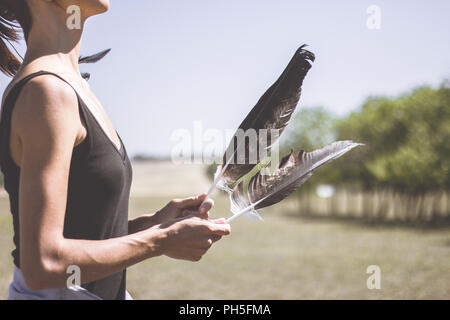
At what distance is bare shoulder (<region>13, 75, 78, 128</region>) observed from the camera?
1.55m

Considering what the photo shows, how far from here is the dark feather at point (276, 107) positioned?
7.67 feet

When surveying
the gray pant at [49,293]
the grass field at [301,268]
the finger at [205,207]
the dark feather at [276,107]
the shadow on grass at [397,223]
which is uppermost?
the dark feather at [276,107]

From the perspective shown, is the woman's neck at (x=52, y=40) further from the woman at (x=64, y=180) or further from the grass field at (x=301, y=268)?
the grass field at (x=301, y=268)

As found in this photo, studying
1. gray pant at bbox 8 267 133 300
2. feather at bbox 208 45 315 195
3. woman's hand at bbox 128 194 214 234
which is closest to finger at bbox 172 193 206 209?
woman's hand at bbox 128 194 214 234

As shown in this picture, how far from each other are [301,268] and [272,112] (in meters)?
21.9

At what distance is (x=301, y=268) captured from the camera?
22891 millimetres

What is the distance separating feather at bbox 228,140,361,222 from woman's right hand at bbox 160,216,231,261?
0.51 metres

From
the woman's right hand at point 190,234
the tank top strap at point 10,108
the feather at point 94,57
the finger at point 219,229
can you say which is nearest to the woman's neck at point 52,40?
the tank top strap at point 10,108

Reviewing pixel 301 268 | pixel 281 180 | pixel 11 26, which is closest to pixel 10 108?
pixel 11 26

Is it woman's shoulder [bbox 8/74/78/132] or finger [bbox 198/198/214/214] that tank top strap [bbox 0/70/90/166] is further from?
finger [bbox 198/198/214/214]

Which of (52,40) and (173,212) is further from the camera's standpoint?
(173,212)

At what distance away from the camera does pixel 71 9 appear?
1.96 metres

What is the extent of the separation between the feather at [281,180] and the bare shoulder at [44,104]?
118 cm

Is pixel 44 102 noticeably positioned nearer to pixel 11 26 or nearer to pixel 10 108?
pixel 10 108
